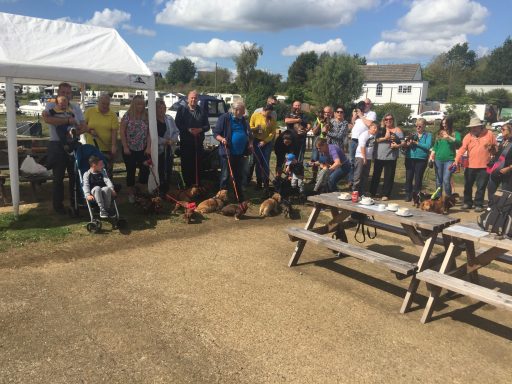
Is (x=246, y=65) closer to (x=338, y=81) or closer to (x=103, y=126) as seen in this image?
(x=338, y=81)

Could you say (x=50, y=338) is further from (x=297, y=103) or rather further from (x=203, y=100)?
(x=203, y=100)

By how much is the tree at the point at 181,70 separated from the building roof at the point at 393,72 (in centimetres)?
4757

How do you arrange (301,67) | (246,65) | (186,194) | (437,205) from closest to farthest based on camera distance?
(186,194), (437,205), (246,65), (301,67)

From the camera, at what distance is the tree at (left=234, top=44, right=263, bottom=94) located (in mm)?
53594

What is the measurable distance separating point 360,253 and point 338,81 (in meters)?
36.1

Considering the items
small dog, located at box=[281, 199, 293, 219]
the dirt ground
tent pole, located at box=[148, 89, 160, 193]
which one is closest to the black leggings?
tent pole, located at box=[148, 89, 160, 193]

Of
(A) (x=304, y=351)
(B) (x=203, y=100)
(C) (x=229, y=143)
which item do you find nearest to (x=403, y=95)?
(B) (x=203, y=100)

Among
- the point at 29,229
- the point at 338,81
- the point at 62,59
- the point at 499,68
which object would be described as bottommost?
the point at 29,229

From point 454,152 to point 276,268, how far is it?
506 centimetres

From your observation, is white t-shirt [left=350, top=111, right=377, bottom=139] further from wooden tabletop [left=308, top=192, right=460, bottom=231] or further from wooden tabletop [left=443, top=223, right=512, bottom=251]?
wooden tabletop [left=443, top=223, right=512, bottom=251]

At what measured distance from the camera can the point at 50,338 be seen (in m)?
3.33

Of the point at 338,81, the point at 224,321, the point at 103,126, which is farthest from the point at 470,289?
the point at 338,81

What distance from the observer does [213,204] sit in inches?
275

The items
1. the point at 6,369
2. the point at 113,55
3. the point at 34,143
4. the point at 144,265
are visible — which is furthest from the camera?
the point at 34,143
